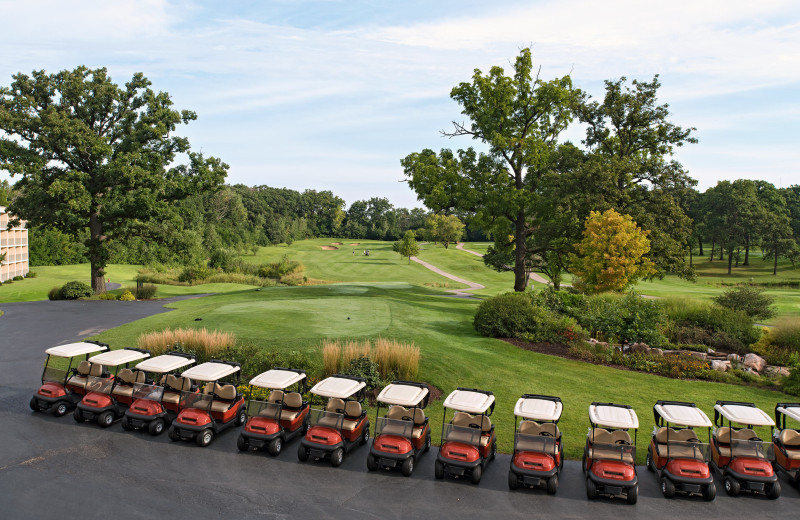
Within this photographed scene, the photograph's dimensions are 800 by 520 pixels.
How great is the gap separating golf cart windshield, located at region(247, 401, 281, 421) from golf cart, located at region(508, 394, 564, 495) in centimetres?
545

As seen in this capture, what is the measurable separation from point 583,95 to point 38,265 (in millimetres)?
66593

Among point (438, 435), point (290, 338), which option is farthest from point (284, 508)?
point (290, 338)

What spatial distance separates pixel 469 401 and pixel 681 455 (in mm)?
4219

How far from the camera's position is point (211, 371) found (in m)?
12.5

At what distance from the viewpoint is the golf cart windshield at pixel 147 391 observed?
1308cm

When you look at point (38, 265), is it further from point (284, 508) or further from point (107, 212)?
point (284, 508)

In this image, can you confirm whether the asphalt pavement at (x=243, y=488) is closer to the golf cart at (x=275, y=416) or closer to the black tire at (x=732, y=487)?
the black tire at (x=732, y=487)

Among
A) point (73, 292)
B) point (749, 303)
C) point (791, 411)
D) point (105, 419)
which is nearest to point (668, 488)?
point (791, 411)

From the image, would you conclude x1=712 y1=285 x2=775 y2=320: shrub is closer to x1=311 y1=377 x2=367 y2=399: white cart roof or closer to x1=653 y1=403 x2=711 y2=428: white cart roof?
x1=653 y1=403 x2=711 y2=428: white cart roof

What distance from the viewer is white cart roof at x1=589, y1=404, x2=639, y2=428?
31.7ft

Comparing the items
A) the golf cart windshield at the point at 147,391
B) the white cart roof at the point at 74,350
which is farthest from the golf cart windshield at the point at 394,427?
the white cart roof at the point at 74,350

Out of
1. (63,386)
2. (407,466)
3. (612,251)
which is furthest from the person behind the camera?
(612,251)

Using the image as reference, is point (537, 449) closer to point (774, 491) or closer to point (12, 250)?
point (774, 491)

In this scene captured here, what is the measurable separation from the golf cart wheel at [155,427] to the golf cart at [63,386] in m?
2.67
